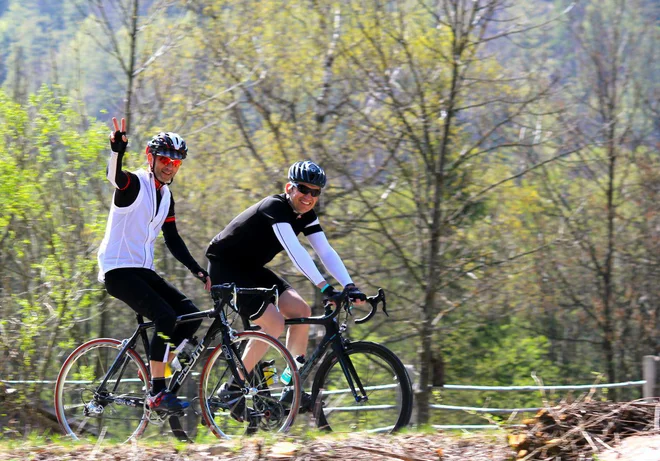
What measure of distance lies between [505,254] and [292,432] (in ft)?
40.0

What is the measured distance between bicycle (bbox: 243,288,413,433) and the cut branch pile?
1.24 metres

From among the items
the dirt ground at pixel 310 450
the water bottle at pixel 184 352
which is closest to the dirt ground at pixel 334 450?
the dirt ground at pixel 310 450

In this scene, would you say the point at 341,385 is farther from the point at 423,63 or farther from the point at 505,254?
the point at 505,254

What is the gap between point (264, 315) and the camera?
5.91 m

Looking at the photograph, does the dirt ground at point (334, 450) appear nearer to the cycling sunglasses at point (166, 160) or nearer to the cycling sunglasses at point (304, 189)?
the cycling sunglasses at point (304, 189)

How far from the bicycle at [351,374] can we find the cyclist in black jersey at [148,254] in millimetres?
622

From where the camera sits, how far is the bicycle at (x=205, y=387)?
572cm

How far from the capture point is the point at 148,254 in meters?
5.69

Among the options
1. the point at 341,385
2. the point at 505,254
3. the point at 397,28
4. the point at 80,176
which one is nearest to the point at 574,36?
the point at 505,254

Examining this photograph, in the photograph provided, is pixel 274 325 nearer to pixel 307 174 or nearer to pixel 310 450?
pixel 307 174

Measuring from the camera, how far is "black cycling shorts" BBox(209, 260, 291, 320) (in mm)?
5930

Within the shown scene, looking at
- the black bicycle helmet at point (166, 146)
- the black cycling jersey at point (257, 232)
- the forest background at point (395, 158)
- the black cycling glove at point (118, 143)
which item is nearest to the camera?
the black cycling glove at point (118, 143)

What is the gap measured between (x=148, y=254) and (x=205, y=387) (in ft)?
3.28

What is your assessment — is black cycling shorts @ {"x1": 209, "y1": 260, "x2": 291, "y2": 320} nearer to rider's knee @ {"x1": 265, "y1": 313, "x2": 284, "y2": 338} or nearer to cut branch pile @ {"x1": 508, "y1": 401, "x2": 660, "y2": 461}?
rider's knee @ {"x1": 265, "y1": 313, "x2": 284, "y2": 338}
